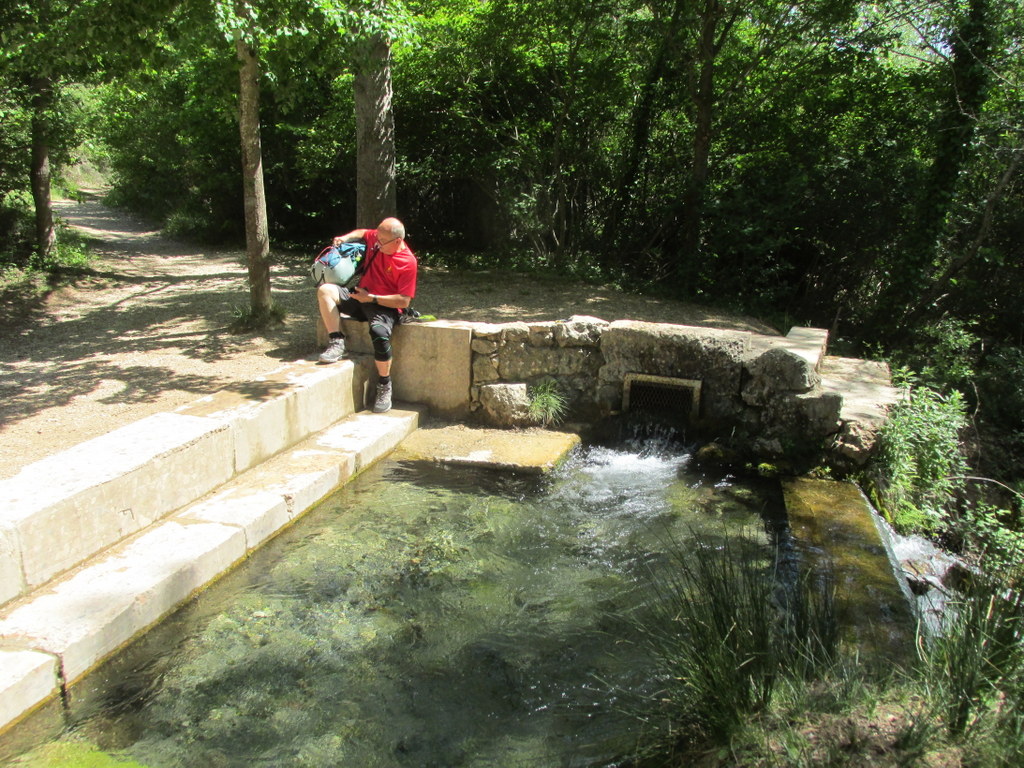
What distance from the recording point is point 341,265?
6.23m

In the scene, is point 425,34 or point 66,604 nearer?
point 66,604

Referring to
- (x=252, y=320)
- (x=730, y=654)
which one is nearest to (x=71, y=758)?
(x=730, y=654)

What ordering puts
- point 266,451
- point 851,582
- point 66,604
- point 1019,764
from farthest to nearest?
1. point 266,451
2. point 851,582
3. point 66,604
4. point 1019,764

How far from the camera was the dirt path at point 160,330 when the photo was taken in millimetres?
5160

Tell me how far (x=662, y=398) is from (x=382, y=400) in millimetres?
2274

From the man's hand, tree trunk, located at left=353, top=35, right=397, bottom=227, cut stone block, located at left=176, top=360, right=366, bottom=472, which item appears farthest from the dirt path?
tree trunk, located at left=353, top=35, right=397, bottom=227

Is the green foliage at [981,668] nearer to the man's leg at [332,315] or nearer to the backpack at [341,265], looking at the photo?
the man's leg at [332,315]

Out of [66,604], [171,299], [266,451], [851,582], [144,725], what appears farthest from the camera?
[171,299]

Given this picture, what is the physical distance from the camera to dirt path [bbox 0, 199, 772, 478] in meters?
5.16

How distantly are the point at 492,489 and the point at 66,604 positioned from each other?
8.69 ft

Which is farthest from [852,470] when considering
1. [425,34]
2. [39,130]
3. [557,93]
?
[39,130]

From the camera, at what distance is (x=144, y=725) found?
9.71 feet

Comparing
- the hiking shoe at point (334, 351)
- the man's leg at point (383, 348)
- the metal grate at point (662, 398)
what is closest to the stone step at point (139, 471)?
the hiking shoe at point (334, 351)

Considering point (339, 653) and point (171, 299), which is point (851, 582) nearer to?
point (339, 653)
